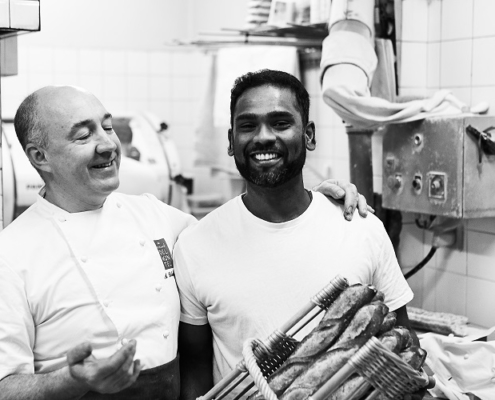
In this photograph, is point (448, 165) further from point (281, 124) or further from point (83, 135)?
point (83, 135)

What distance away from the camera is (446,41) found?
319 centimetres

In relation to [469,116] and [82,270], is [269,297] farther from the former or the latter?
[469,116]

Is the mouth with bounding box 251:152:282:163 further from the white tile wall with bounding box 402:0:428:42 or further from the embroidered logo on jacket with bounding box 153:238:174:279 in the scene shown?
the white tile wall with bounding box 402:0:428:42

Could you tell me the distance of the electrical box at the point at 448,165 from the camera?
9.20 ft

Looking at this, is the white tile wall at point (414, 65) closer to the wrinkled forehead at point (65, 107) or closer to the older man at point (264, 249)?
the older man at point (264, 249)

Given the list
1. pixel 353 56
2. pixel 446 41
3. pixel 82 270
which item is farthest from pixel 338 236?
pixel 446 41

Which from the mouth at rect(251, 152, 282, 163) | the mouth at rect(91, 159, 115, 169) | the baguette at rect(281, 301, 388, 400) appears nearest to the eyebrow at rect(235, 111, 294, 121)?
the mouth at rect(251, 152, 282, 163)

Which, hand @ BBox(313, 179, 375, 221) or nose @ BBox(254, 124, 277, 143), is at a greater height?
nose @ BBox(254, 124, 277, 143)

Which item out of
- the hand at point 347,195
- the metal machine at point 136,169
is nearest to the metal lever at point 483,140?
the hand at point 347,195

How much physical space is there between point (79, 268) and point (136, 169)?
99.1 inches

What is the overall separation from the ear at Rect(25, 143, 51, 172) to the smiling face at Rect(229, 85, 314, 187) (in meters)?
0.48

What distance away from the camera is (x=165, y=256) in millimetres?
1917

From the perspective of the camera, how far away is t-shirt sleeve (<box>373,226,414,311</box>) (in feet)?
6.27

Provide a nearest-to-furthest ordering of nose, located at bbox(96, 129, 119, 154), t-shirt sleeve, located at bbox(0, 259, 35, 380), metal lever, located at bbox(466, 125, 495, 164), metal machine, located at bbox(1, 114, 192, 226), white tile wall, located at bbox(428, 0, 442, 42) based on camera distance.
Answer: t-shirt sleeve, located at bbox(0, 259, 35, 380) < nose, located at bbox(96, 129, 119, 154) < metal lever, located at bbox(466, 125, 495, 164) < white tile wall, located at bbox(428, 0, 442, 42) < metal machine, located at bbox(1, 114, 192, 226)
